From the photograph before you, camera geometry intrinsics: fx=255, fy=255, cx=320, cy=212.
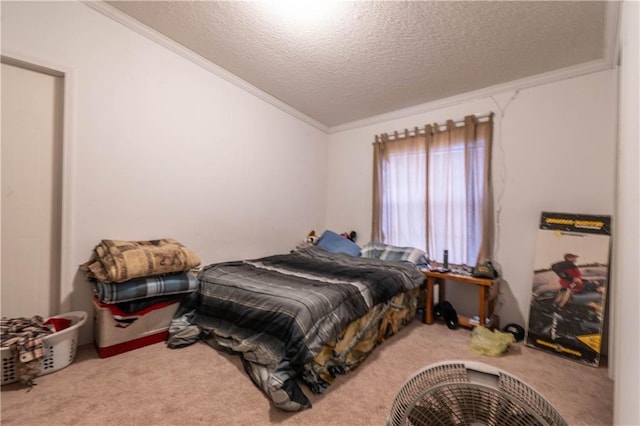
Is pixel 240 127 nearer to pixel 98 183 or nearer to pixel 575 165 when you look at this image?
pixel 98 183

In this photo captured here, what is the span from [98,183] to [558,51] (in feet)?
12.4

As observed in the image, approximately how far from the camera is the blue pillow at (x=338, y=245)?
3.31 meters

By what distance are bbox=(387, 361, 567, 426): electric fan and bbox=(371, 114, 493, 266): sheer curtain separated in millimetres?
2253

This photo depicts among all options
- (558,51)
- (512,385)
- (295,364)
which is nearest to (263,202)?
(295,364)

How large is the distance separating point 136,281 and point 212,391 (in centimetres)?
91

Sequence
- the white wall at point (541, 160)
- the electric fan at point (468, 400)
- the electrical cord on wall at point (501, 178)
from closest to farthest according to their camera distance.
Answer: the electric fan at point (468, 400), the white wall at point (541, 160), the electrical cord on wall at point (501, 178)

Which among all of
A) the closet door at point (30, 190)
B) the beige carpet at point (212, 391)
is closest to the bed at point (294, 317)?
the beige carpet at point (212, 391)

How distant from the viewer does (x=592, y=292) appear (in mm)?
1964

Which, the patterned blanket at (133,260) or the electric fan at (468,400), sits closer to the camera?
the electric fan at (468,400)

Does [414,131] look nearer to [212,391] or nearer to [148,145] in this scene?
[148,145]

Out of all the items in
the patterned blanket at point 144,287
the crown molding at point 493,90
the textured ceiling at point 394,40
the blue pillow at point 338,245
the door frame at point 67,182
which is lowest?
the patterned blanket at point 144,287

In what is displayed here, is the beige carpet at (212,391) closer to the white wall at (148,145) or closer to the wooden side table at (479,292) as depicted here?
the wooden side table at (479,292)

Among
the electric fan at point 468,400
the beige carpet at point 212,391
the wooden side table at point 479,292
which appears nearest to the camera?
the electric fan at point 468,400

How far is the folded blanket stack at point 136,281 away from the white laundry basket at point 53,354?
5.6 inches
